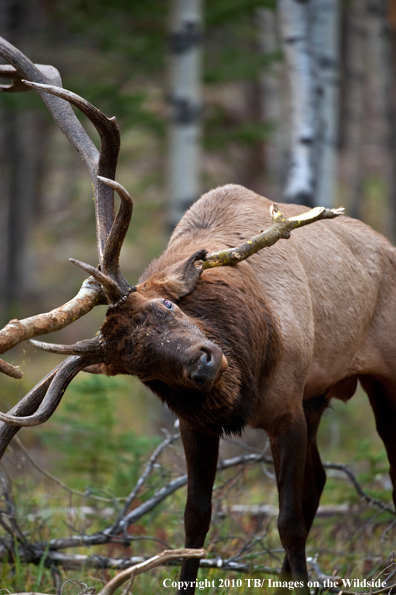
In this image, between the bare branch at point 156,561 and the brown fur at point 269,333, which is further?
the brown fur at point 269,333

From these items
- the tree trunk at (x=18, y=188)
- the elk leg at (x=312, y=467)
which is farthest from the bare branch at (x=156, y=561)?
the tree trunk at (x=18, y=188)

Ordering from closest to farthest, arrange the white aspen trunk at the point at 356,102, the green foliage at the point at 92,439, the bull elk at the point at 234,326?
the bull elk at the point at 234,326 < the green foliage at the point at 92,439 < the white aspen trunk at the point at 356,102

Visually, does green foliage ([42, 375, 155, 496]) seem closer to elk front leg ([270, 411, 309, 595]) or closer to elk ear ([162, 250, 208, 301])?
elk front leg ([270, 411, 309, 595])

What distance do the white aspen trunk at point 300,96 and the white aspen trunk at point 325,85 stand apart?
55 centimetres

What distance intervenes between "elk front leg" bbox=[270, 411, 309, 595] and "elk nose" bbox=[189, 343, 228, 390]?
85cm

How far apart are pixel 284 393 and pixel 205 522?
831mm

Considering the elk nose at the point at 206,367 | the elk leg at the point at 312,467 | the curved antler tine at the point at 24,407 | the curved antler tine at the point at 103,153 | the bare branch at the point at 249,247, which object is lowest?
the elk leg at the point at 312,467

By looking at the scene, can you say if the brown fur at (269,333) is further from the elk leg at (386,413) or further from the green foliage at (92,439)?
the green foliage at (92,439)

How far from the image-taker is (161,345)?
2.93 m

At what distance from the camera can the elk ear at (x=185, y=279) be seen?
322cm

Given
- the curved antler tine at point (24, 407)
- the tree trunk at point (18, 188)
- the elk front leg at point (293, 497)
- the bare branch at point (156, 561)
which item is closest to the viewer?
the bare branch at point (156, 561)

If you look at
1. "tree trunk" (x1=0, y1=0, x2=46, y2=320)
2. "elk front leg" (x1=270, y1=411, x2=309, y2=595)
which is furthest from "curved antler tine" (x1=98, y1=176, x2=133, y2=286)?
"tree trunk" (x1=0, y1=0, x2=46, y2=320)

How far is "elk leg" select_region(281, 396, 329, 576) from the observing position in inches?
169

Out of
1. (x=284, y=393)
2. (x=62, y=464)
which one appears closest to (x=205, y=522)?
(x=284, y=393)
